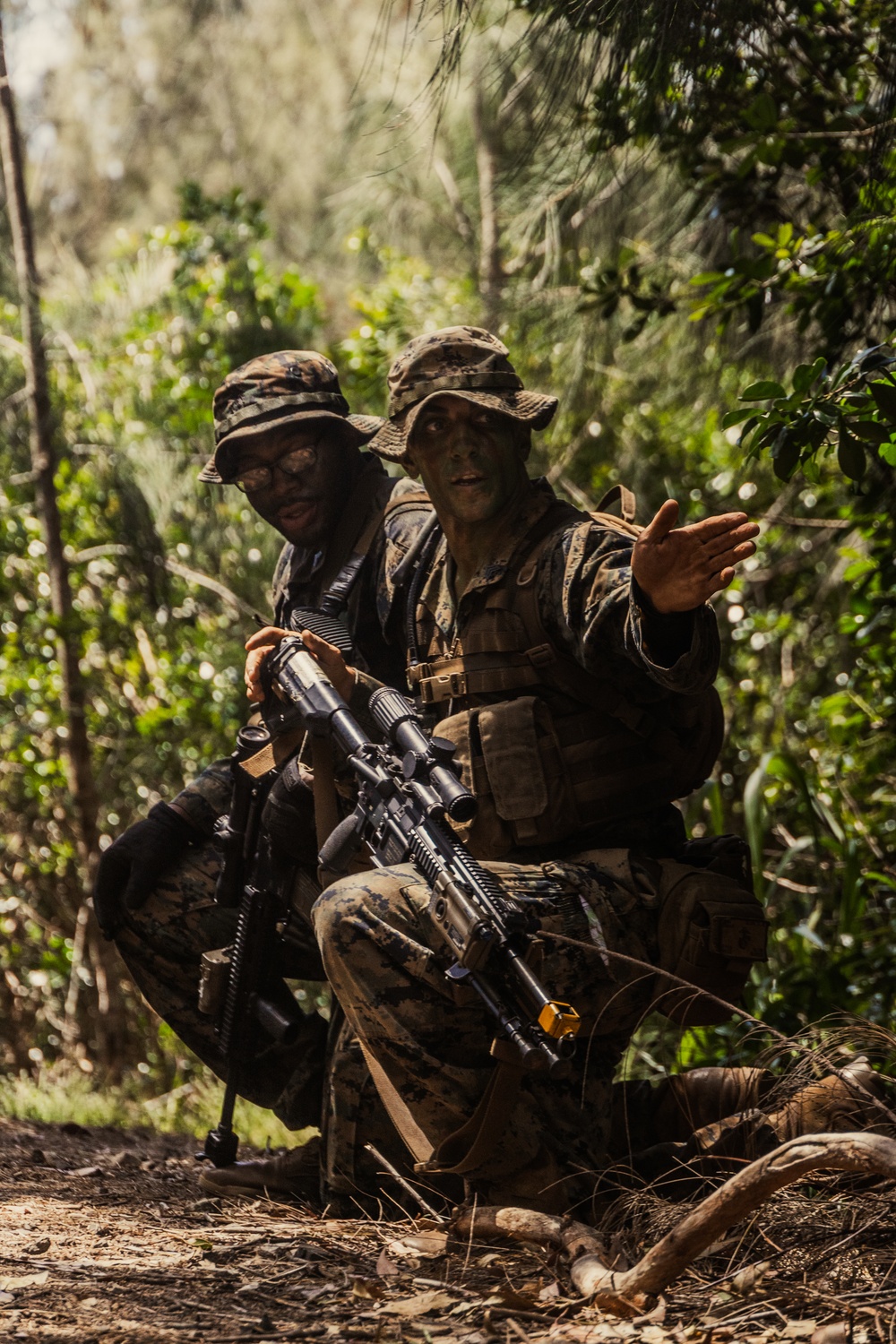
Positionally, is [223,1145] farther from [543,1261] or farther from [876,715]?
[876,715]

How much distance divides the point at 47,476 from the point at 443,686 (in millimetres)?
3527

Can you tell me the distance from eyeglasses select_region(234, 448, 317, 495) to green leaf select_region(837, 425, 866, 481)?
5.17ft

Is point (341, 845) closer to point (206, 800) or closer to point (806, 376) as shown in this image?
point (206, 800)

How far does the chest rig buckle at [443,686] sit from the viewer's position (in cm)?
301

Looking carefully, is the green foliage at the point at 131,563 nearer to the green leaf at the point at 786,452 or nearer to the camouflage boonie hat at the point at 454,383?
the camouflage boonie hat at the point at 454,383

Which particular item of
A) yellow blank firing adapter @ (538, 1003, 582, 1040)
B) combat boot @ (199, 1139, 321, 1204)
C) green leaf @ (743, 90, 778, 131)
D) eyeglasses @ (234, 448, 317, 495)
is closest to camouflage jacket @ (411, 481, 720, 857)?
yellow blank firing adapter @ (538, 1003, 582, 1040)

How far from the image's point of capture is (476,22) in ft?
10.3

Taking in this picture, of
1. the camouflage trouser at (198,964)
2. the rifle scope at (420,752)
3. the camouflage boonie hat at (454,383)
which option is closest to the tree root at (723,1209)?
the rifle scope at (420,752)

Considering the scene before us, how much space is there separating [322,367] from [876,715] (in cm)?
219

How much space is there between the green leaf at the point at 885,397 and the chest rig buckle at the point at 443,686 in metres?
1.08

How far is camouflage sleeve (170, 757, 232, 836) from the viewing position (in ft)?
12.3

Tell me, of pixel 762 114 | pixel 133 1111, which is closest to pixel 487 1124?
pixel 762 114

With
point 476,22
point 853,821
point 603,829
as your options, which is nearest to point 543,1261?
point 603,829

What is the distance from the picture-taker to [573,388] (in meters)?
6.34
